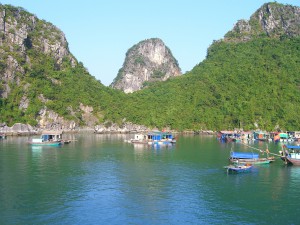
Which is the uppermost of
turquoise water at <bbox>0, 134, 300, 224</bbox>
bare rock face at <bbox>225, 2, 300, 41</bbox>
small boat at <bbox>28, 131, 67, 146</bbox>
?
bare rock face at <bbox>225, 2, 300, 41</bbox>

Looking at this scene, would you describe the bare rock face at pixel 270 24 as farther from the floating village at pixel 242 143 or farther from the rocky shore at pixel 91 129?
the floating village at pixel 242 143

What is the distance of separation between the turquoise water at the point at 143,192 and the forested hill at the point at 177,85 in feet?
256

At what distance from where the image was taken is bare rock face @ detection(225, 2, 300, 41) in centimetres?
16812

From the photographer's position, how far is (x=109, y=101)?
153 m

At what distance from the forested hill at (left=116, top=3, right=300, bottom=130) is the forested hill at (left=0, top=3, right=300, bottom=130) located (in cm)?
35

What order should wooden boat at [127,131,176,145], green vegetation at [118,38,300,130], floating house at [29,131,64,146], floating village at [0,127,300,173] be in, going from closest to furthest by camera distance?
floating village at [0,127,300,173], floating house at [29,131,64,146], wooden boat at [127,131,176,145], green vegetation at [118,38,300,130]

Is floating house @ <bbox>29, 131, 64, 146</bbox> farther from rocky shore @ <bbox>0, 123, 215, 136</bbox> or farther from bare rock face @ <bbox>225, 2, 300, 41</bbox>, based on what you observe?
bare rock face @ <bbox>225, 2, 300, 41</bbox>

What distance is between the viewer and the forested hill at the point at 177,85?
12769 centimetres

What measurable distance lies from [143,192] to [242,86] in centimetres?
11921

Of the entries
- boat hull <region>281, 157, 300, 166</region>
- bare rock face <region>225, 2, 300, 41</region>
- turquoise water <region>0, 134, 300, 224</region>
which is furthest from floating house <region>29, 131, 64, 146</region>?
bare rock face <region>225, 2, 300, 41</region>

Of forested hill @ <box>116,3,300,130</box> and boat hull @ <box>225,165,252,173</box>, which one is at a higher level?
forested hill @ <box>116,3,300,130</box>

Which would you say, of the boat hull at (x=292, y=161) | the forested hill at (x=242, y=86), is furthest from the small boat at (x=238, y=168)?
the forested hill at (x=242, y=86)

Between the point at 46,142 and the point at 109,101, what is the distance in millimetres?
77318

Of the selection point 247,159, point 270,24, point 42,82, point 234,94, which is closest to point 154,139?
point 247,159
